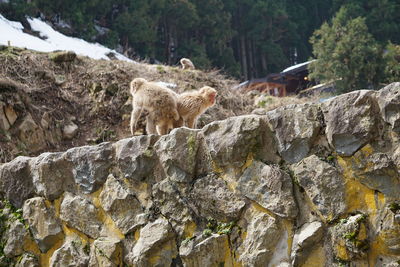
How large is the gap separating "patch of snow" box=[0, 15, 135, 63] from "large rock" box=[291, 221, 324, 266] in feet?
37.7

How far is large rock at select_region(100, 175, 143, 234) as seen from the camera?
14.6ft

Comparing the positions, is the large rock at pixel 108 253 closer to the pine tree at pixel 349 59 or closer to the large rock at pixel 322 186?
the large rock at pixel 322 186

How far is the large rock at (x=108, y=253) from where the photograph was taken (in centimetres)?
441

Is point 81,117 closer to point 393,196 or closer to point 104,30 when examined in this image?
point 393,196

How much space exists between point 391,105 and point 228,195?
54.9 inches

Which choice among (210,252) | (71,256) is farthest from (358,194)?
(71,256)

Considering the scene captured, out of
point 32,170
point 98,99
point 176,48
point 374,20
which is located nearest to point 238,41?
point 176,48

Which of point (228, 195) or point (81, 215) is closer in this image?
point (228, 195)

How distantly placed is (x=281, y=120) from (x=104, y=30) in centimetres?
2640

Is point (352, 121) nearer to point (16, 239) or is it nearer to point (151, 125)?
point (151, 125)

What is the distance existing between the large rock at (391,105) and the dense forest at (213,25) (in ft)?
74.1

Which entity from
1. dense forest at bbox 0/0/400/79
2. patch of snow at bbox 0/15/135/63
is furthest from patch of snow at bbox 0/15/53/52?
dense forest at bbox 0/0/400/79

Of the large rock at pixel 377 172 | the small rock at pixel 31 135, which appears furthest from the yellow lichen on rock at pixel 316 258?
the small rock at pixel 31 135

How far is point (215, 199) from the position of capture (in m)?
4.06
